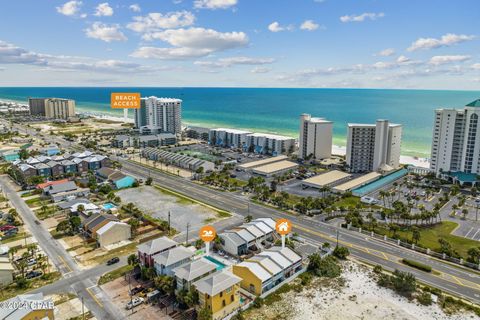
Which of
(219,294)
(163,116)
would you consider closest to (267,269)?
(219,294)

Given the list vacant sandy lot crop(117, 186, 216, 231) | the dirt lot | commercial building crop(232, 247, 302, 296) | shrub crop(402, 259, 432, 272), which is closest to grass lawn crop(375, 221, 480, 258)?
shrub crop(402, 259, 432, 272)

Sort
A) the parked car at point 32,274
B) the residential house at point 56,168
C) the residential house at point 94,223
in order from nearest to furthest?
the parked car at point 32,274 → the residential house at point 94,223 → the residential house at point 56,168

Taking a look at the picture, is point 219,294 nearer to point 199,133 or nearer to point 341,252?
point 341,252

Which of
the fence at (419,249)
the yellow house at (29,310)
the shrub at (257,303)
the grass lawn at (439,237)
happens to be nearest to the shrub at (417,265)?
the fence at (419,249)

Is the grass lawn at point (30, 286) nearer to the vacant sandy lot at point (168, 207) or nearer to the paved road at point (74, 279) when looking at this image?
the paved road at point (74, 279)

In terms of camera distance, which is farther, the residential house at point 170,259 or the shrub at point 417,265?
the shrub at point 417,265

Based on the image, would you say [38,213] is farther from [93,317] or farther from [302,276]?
[302,276]
